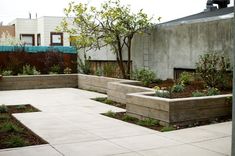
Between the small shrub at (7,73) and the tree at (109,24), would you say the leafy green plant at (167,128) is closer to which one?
the tree at (109,24)

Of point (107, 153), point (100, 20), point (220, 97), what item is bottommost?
point (107, 153)

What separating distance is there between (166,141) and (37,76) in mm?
10769

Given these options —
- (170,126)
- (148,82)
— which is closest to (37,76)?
(148,82)

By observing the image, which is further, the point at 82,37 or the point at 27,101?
the point at 82,37

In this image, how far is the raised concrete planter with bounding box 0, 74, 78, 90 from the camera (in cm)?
1595

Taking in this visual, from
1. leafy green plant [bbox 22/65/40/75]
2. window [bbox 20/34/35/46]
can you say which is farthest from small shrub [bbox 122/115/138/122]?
window [bbox 20/34/35/46]

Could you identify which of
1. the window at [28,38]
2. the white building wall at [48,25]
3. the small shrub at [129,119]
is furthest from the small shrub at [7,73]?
the window at [28,38]

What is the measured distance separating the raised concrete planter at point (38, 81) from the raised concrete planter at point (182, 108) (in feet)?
27.9

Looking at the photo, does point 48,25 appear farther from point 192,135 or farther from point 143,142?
point 143,142

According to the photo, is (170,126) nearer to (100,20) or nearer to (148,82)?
(148,82)

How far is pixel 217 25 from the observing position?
36.2 ft

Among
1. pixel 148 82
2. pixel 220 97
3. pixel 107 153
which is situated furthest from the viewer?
pixel 148 82

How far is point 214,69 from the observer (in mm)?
10125

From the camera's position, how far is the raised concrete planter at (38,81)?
15953mm
